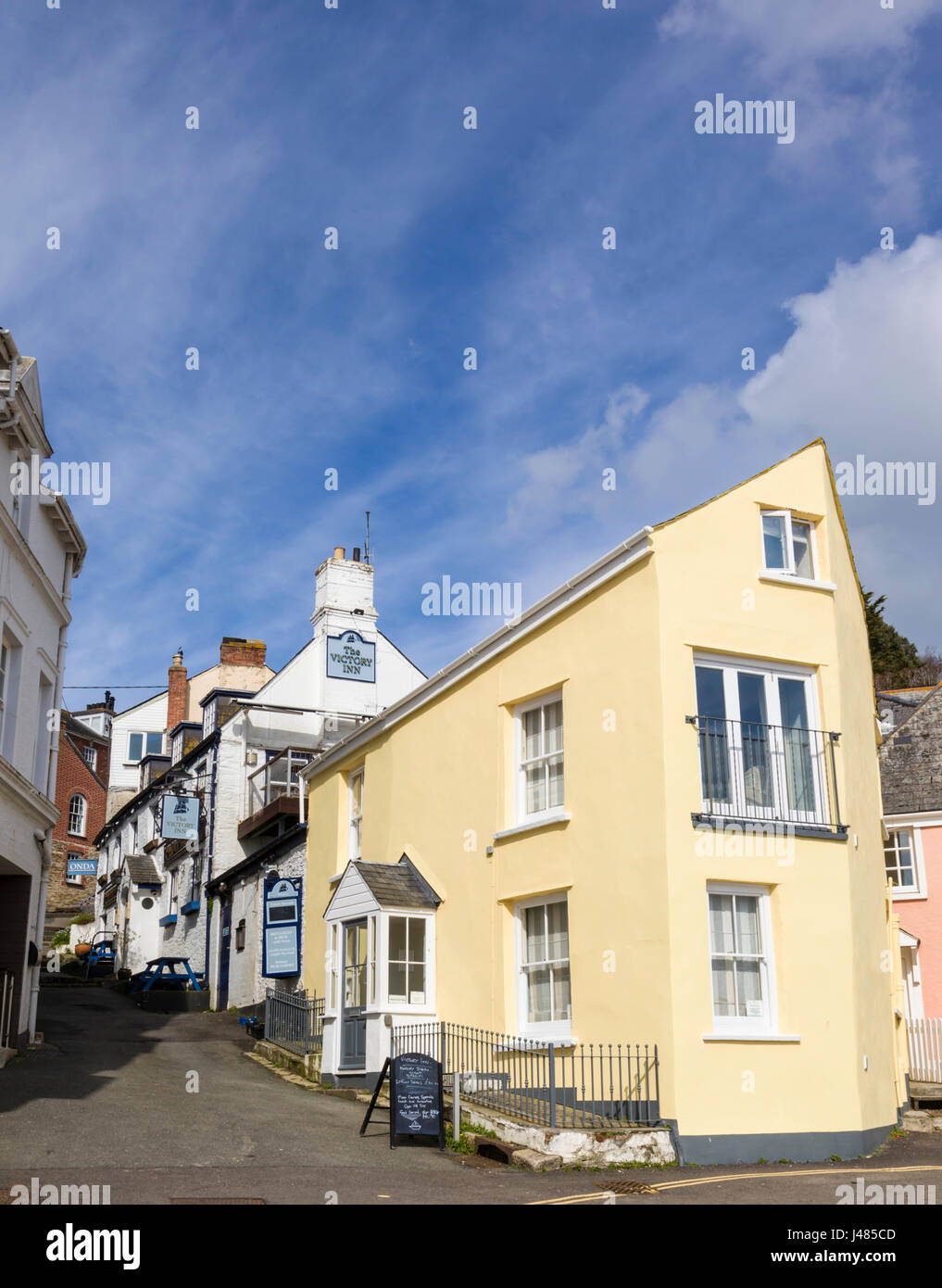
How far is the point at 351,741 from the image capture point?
22234 millimetres

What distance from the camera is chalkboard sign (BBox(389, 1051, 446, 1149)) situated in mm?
A: 13352

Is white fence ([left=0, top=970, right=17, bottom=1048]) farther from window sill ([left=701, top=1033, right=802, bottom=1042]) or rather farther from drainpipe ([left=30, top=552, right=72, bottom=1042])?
window sill ([left=701, top=1033, right=802, bottom=1042])

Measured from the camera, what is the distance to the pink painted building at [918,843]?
24.9 meters

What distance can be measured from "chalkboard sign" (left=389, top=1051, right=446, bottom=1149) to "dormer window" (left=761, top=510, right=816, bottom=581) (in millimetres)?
7890

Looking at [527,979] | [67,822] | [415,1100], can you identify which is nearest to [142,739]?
[67,822]

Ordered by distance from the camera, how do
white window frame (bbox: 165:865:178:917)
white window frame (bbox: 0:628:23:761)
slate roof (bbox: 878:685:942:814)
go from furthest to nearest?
white window frame (bbox: 165:865:178:917) < slate roof (bbox: 878:685:942:814) < white window frame (bbox: 0:628:23:761)

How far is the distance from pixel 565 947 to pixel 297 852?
11518mm

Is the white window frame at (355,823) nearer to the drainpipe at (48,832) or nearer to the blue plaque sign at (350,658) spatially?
the drainpipe at (48,832)

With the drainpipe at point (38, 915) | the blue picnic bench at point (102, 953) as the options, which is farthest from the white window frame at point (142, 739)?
the drainpipe at point (38, 915)

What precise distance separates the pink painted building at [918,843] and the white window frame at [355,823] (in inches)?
437

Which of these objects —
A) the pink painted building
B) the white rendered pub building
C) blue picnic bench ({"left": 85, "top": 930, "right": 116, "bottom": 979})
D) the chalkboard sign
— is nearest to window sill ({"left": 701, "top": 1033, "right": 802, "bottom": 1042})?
the chalkboard sign
